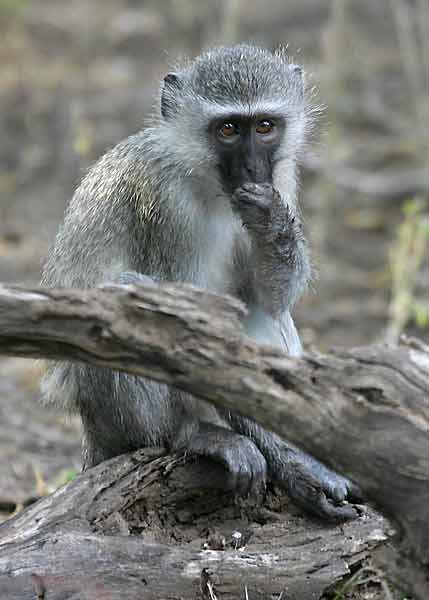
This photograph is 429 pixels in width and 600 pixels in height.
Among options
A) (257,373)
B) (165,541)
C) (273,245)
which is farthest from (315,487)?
(257,373)

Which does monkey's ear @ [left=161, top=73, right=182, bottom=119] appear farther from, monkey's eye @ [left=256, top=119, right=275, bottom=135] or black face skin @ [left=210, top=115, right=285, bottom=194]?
monkey's eye @ [left=256, top=119, right=275, bottom=135]

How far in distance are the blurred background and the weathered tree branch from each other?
2.79m

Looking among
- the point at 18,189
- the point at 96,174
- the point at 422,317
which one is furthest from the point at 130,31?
the point at 96,174

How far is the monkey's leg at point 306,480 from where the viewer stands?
4.27 metres

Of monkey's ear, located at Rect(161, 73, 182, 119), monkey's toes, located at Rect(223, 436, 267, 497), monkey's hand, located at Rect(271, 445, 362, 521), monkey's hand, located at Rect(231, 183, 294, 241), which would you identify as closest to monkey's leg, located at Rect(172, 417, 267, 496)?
monkey's toes, located at Rect(223, 436, 267, 497)

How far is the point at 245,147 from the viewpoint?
15.1 feet

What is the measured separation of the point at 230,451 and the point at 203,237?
989 mm

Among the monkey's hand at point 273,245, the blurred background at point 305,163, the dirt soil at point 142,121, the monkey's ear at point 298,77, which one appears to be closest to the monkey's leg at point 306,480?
the monkey's hand at point 273,245

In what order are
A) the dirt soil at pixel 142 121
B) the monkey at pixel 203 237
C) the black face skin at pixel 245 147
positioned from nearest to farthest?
the monkey at pixel 203 237 → the black face skin at pixel 245 147 → the dirt soil at pixel 142 121

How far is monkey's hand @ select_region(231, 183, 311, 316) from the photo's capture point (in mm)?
4402

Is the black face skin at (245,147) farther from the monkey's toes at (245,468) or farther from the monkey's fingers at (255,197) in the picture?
the monkey's toes at (245,468)

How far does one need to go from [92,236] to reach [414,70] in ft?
21.9

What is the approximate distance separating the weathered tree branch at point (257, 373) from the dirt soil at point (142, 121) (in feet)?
10.2

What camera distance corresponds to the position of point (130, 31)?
1312cm
